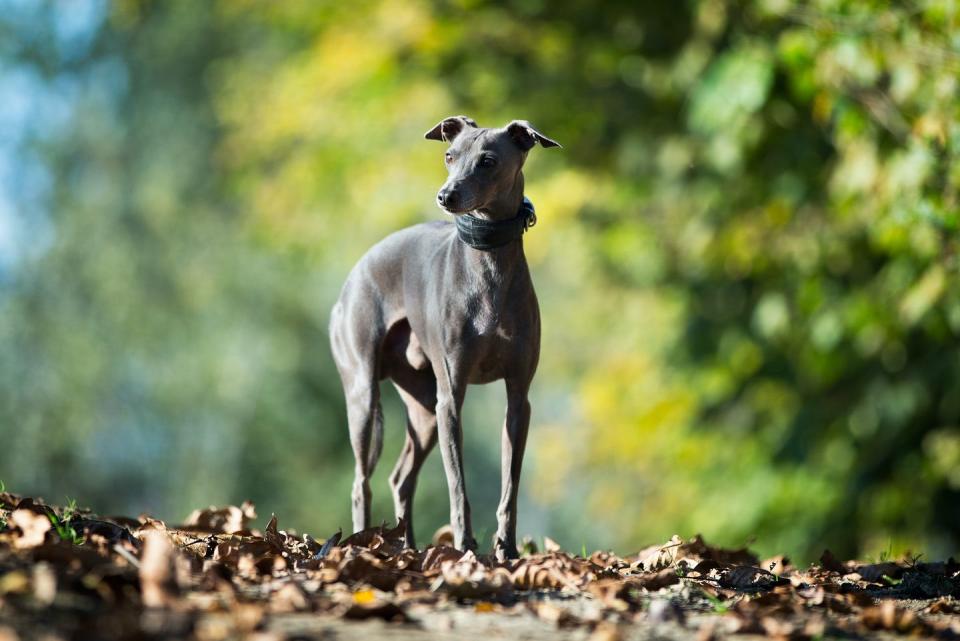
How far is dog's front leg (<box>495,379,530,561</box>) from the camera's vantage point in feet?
19.8

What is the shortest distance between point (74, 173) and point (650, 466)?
16.1 meters

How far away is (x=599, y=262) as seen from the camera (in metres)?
18.3

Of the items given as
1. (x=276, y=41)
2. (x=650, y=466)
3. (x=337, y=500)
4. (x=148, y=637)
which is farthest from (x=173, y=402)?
(x=148, y=637)

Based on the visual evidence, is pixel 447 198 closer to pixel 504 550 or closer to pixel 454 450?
pixel 454 450

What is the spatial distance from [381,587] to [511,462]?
4.21ft

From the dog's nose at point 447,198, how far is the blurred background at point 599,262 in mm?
4622

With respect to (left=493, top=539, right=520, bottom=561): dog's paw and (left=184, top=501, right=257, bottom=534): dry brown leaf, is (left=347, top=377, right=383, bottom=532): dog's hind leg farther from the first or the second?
(left=493, top=539, right=520, bottom=561): dog's paw

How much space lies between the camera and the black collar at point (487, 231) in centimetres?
596

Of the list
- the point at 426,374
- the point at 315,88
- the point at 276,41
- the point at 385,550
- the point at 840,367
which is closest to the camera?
the point at 385,550

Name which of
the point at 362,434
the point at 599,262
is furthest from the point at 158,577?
the point at 599,262

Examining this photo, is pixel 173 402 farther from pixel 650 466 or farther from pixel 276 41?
pixel 650 466

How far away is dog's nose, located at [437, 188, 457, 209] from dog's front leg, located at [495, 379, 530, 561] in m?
0.94

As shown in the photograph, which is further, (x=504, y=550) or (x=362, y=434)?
(x=362, y=434)

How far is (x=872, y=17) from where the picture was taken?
32.4ft
